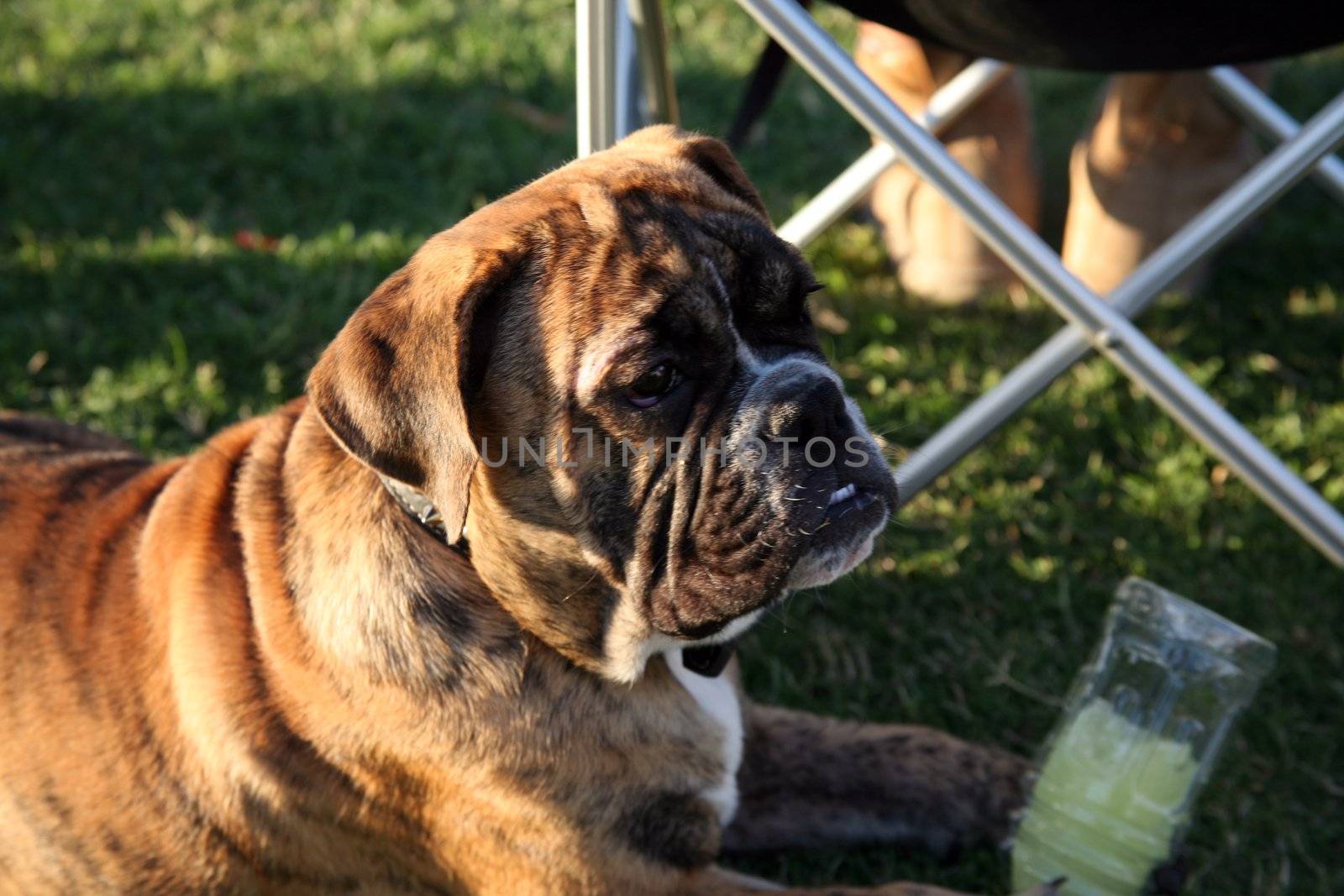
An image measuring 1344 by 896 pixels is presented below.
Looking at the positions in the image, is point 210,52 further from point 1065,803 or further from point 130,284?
point 1065,803

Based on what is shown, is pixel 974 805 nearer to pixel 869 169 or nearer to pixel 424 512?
pixel 424 512

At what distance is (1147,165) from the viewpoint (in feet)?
14.4

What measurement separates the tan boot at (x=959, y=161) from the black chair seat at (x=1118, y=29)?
1354mm

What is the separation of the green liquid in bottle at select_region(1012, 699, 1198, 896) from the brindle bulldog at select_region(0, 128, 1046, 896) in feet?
2.04

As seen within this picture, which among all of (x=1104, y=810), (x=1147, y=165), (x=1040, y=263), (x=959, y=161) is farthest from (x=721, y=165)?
(x=1147, y=165)

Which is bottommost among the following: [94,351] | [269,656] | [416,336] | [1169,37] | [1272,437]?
[94,351]

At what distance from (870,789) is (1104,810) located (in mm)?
490

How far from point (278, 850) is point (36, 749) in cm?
46

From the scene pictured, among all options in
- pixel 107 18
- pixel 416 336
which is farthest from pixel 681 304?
pixel 107 18

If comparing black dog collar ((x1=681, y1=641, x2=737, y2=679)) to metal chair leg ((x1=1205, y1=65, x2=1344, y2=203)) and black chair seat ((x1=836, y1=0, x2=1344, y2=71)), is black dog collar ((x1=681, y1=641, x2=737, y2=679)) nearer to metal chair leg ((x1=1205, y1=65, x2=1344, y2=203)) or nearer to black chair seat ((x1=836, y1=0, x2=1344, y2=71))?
black chair seat ((x1=836, y1=0, x2=1344, y2=71))

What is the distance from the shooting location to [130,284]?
4809 millimetres

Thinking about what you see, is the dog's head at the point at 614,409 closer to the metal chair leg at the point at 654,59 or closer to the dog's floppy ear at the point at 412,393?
the dog's floppy ear at the point at 412,393

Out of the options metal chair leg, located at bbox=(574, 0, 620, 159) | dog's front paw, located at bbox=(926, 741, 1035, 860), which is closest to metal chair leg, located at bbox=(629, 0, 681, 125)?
metal chair leg, located at bbox=(574, 0, 620, 159)

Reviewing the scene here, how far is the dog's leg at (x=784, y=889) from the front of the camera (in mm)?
2500
